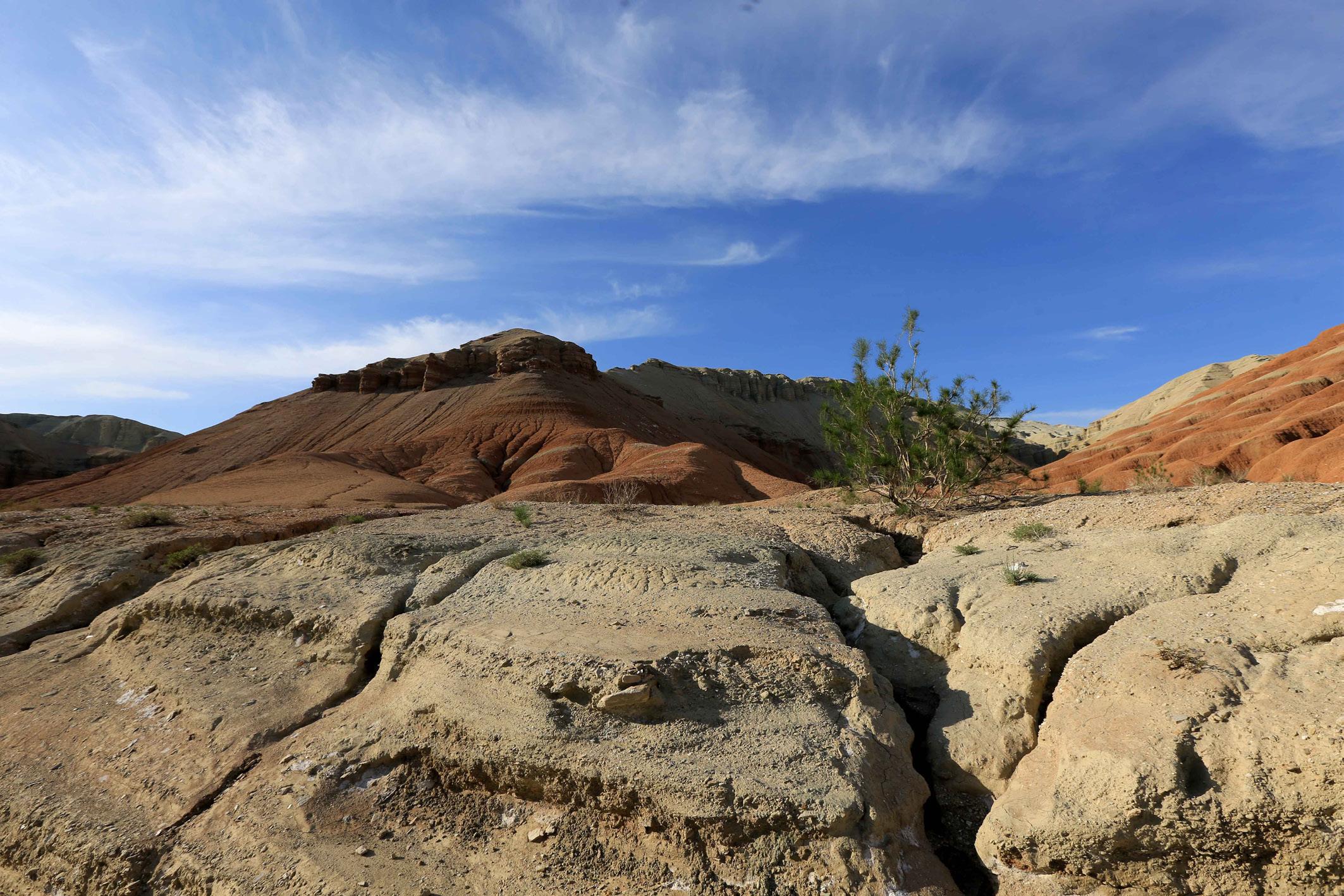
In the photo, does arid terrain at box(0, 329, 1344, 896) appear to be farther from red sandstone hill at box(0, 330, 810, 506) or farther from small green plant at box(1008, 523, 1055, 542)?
red sandstone hill at box(0, 330, 810, 506)

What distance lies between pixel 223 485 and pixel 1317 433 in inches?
1603

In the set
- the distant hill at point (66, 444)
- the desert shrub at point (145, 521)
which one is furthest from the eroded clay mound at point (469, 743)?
the distant hill at point (66, 444)

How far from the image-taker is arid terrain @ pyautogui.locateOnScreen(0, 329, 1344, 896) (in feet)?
12.3

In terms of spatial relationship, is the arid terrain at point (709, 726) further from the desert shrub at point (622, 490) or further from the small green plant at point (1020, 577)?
the desert shrub at point (622, 490)

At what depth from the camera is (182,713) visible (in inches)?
214

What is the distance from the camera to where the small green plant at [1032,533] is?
7074 millimetres

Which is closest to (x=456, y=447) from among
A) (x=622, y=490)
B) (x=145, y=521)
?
(x=622, y=490)

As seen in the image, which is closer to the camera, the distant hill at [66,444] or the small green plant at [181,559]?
the small green plant at [181,559]

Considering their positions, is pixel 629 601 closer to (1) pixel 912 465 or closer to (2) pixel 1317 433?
(1) pixel 912 465

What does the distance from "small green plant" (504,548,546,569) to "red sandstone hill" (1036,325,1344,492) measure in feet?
56.8

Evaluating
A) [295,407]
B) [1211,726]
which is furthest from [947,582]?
[295,407]

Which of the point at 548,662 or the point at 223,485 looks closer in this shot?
the point at 548,662

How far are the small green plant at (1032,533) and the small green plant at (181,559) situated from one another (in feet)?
29.5

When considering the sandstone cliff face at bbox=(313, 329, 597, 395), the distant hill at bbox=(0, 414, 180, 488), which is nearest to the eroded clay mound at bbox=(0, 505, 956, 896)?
the sandstone cliff face at bbox=(313, 329, 597, 395)
